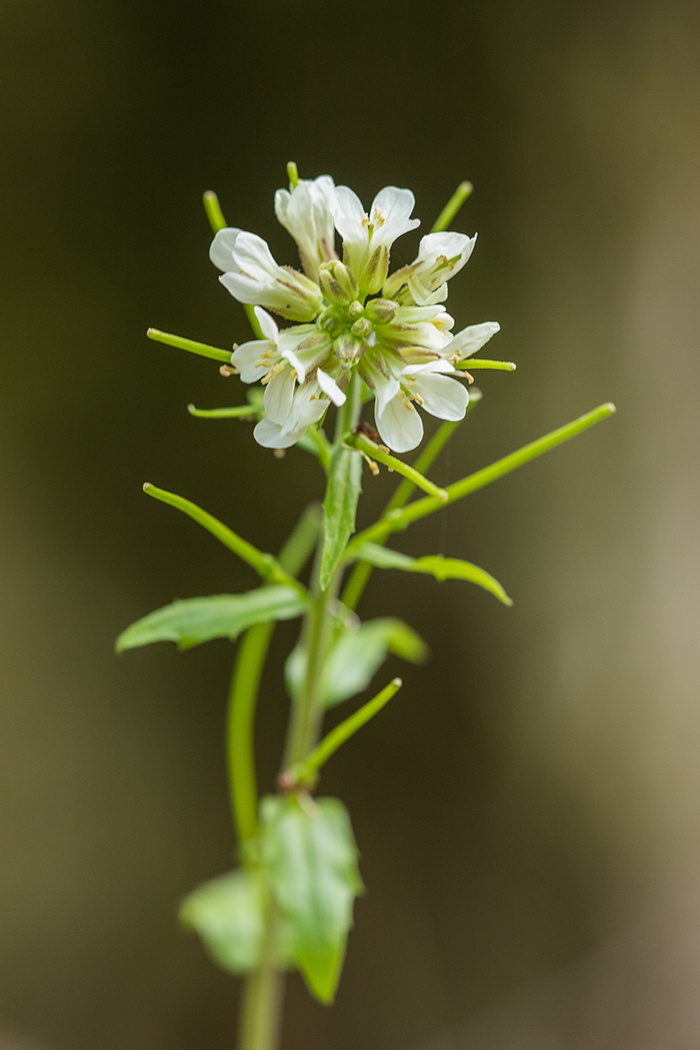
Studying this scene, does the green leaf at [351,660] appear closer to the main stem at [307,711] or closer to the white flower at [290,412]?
the main stem at [307,711]

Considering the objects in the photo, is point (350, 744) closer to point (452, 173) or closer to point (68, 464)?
point (68, 464)

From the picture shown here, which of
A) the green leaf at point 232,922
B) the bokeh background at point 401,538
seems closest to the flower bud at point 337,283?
the bokeh background at point 401,538

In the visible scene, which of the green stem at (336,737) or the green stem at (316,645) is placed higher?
the green stem at (316,645)

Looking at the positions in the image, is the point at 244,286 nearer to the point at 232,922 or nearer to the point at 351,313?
the point at 351,313

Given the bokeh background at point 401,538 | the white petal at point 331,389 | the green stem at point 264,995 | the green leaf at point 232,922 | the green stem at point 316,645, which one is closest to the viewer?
the white petal at point 331,389

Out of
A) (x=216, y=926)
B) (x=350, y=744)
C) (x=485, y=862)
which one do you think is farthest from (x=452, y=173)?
(x=485, y=862)

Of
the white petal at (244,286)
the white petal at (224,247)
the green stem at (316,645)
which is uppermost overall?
the white petal at (224,247)

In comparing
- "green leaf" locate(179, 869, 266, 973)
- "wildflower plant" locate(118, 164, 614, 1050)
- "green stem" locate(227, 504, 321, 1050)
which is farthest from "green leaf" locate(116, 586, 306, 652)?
"green leaf" locate(179, 869, 266, 973)
